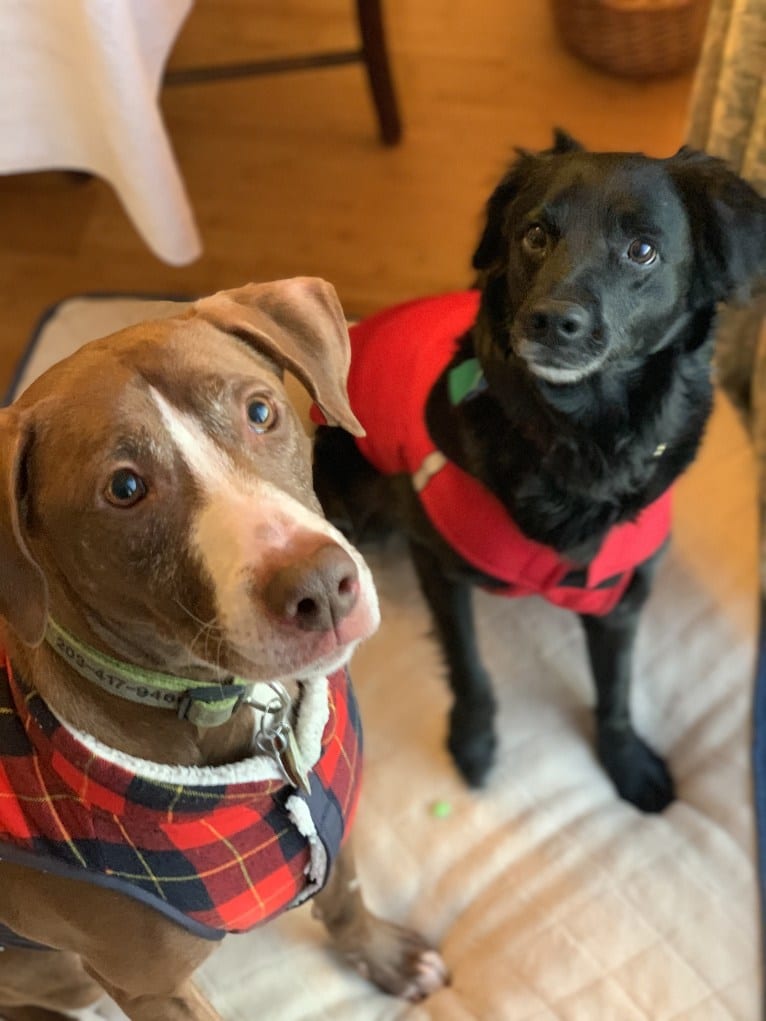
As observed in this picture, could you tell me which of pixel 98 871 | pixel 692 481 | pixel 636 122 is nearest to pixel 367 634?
pixel 98 871

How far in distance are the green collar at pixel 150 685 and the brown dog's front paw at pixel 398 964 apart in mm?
602

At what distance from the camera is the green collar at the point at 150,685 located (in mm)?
956

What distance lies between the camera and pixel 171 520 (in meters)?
0.87

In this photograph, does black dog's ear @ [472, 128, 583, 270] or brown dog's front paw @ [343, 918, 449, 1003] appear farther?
brown dog's front paw @ [343, 918, 449, 1003]

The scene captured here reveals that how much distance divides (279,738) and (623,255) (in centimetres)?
62

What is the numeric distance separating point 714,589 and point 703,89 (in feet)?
2.69

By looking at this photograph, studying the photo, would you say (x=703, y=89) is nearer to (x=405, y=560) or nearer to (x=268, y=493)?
(x=405, y=560)

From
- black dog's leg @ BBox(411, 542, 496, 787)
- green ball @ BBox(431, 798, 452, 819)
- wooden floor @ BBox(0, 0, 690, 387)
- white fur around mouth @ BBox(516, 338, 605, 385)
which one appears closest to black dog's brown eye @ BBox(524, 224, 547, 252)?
white fur around mouth @ BBox(516, 338, 605, 385)

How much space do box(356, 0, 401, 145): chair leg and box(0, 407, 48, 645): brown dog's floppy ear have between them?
1.86m

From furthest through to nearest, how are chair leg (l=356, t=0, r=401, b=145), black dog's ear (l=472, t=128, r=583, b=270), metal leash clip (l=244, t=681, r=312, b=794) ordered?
1. chair leg (l=356, t=0, r=401, b=145)
2. black dog's ear (l=472, t=128, r=583, b=270)
3. metal leash clip (l=244, t=681, r=312, b=794)

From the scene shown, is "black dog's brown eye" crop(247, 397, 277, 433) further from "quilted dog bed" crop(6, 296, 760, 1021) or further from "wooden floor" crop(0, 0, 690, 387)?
"wooden floor" crop(0, 0, 690, 387)

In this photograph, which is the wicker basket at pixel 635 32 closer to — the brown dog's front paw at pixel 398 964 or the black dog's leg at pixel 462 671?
the black dog's leg at pixel 462 671

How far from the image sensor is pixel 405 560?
191 centimetres

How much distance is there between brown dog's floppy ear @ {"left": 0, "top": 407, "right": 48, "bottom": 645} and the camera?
869 millimetres
